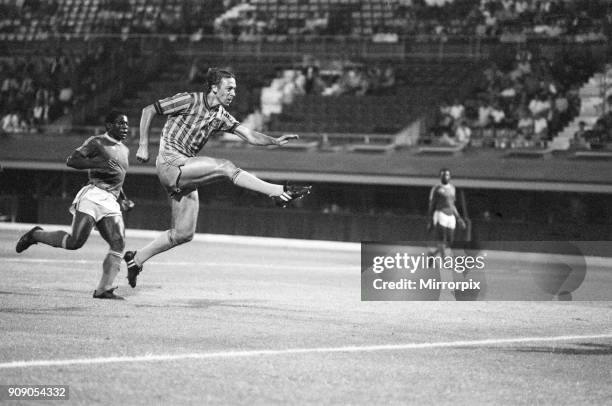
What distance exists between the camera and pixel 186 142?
12.8 meters

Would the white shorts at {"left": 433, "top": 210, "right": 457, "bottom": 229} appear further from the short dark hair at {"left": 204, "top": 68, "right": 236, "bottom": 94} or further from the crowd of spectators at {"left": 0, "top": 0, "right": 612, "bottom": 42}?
the crowd of spectators at {"left": 0, "top": 0, "right": 612, "bottom": 42}

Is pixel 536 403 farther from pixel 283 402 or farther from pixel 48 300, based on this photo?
pixel 48 300

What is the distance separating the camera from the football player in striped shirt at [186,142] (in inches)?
493

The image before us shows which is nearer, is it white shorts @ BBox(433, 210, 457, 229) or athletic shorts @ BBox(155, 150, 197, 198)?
athletic shorts @ BBox(155, 150, 197, 198)

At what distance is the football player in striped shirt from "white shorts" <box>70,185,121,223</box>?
529 millimetres

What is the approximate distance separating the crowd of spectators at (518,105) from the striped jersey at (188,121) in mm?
19615

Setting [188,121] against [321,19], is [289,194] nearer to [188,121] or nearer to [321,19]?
[188,121]

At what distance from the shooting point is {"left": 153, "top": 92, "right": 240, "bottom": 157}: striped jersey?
1273cm

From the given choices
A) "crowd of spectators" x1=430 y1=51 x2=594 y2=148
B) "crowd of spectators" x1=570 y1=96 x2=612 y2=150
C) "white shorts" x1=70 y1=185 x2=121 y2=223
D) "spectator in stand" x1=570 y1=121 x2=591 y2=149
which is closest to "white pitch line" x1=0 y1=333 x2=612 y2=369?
"white shorts" x1=70 y1=185 x2=121 y2=223

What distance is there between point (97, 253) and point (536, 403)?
16614 millimetres

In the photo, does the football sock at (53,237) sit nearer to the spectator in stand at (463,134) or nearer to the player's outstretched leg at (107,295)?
the player's outstretched leg at (107,295)

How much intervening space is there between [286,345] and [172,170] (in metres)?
3.52

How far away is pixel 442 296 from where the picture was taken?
50.9 ft

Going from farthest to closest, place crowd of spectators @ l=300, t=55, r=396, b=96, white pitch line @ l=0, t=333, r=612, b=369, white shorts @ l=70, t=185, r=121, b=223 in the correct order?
crowd of spectators @ l=300, t=55, r=396, b=96 < white shorts @ l=70, t=185, r=121, b=223 < white pitch line @ l=0, t=333, r=612, b=369
